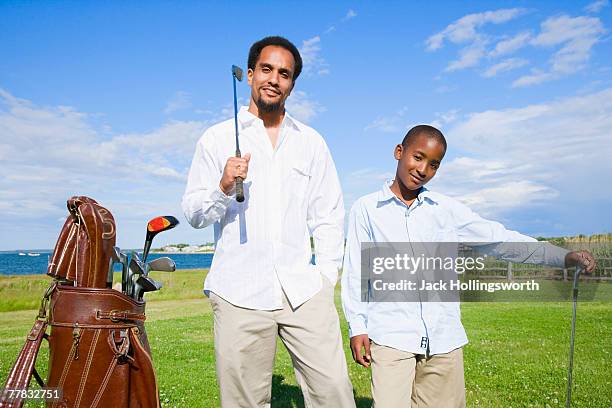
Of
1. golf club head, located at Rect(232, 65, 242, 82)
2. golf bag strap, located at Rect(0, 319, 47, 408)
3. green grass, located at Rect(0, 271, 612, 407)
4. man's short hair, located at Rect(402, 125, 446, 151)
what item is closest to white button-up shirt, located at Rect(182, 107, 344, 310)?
golf club head, located at Rect(232, 65, 242, 82)

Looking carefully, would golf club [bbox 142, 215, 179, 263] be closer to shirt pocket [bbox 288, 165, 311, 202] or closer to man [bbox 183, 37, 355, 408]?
man [bbox 183, 37, 355, 408]

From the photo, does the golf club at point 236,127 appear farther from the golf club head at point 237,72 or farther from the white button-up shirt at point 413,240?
the white button-up shirt at point 413,240

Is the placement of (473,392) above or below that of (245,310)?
below

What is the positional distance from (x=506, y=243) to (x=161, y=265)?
251cm

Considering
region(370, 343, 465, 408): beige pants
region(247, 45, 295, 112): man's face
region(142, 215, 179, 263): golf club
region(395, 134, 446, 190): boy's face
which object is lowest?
region(370, 343, 465, 408): beige pants

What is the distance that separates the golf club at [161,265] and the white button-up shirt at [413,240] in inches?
51.5

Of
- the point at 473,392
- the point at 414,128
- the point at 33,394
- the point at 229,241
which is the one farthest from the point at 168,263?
the point at 473,392

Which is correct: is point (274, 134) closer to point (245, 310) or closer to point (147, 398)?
point (245, 310)

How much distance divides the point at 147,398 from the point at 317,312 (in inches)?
45.9

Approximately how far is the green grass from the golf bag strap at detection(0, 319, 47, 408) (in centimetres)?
371

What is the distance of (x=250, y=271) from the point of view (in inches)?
141

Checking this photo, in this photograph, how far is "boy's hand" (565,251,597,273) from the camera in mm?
3820

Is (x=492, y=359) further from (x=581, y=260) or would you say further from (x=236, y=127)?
(x=236, y=127)

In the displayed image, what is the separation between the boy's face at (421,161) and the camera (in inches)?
163
